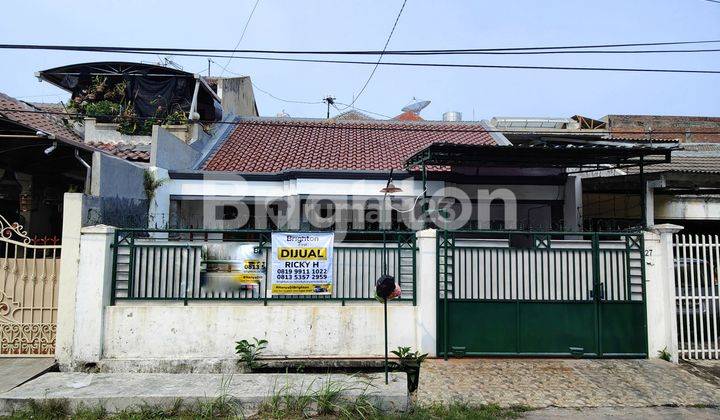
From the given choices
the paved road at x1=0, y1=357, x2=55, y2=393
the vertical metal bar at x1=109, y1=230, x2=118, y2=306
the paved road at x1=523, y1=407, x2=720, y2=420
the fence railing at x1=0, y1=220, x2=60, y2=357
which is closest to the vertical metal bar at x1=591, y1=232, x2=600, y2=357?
the paved road at x1=523, y1=407, x2=720, y2=420

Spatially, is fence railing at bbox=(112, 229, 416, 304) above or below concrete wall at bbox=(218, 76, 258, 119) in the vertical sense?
below

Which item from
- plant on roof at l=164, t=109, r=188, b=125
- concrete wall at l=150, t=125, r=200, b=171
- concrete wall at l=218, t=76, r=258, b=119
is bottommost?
concrete wall at l=150, t=125, r=200, b=171

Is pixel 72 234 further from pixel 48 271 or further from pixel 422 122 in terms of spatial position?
pixel 422 122

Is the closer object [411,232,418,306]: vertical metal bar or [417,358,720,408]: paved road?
[417,358,720,408]: paved road

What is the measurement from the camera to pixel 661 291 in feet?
24.4

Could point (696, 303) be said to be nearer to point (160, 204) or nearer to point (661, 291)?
point (661, 291)

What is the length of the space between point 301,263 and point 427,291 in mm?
2040

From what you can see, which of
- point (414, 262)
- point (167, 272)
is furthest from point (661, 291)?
point (167, 272)

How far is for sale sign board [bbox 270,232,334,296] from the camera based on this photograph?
7.39 metres

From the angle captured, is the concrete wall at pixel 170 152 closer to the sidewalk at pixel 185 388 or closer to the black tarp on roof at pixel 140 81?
the black tarp on roof at pixel 140 81

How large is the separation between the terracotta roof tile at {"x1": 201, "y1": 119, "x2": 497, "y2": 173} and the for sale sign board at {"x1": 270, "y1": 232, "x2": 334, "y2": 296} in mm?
4368

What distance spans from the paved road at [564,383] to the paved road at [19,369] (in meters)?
5.30

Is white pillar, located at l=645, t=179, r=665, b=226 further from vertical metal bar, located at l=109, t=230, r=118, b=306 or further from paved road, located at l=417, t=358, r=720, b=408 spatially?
vertical metal bar, located at l=109, t=230, r=118, b=306

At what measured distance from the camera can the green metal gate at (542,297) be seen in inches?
293
